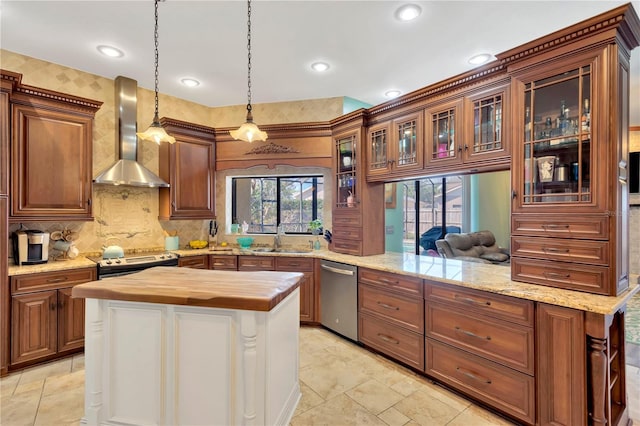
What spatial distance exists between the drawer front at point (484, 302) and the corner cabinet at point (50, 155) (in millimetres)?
3534

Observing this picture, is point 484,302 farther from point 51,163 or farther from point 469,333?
point 51,163

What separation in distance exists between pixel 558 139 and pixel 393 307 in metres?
1.81

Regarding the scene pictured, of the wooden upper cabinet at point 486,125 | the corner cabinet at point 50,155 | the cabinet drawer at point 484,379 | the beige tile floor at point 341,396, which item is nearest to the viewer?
the cabinet drawer at point 484,379

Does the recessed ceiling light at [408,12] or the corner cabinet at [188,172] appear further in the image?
the corner cabinet at [188,172]

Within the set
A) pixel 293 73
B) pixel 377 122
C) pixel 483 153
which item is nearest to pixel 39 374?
pixel 293 73

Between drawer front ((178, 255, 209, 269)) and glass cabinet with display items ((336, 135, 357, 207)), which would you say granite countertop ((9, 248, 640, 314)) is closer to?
drawer front ((178, 255, 209, 269))

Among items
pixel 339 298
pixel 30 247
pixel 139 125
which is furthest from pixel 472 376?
pixel 139 125

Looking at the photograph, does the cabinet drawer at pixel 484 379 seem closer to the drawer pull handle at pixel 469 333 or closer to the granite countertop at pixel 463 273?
the drawer pull handle at pixel 469 333

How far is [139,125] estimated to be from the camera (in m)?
3.92

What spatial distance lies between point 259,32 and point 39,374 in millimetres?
3563

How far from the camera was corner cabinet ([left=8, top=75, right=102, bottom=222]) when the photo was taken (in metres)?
2.80

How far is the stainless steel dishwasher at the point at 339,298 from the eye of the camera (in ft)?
10.7

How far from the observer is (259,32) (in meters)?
2.73

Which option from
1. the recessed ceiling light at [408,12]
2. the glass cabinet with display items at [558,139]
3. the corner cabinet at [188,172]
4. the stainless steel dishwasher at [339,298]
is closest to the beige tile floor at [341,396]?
the stainless steel dishwasher at [339,298]
